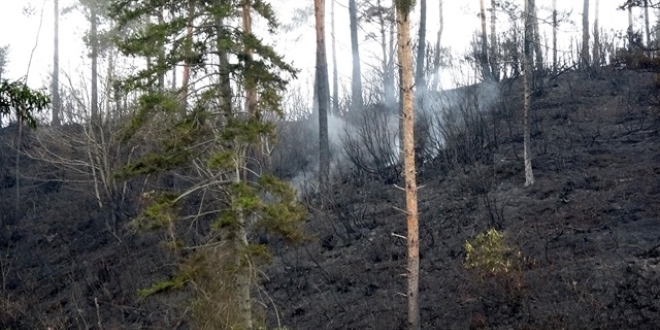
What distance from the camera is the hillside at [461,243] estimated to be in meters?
16.9

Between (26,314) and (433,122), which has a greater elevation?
(433,122)

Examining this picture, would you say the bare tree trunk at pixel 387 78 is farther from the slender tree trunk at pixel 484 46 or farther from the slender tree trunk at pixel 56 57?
the slender tree trunk at pixel 56 57

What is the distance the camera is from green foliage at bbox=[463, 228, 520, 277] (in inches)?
683

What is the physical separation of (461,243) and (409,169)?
454 centimetres

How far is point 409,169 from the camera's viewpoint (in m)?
16.3

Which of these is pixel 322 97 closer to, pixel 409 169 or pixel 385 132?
pixel 385 132

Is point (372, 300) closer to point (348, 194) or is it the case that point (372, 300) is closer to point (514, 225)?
point (514, 225)

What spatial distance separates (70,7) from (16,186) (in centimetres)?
995

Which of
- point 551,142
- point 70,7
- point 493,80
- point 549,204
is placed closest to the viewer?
point 549,204

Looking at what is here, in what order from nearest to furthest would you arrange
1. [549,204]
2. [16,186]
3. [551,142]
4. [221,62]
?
[221,62]
[549,204]
[551,142]
[16,186]

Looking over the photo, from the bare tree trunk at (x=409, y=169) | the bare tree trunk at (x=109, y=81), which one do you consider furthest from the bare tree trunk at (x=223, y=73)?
the bare tree trunk at (x=109, y=81)

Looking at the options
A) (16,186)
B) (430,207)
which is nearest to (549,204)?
(430,207)

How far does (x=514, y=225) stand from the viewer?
66.2ft

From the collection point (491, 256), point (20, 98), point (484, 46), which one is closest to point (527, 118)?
point (491, 256)
